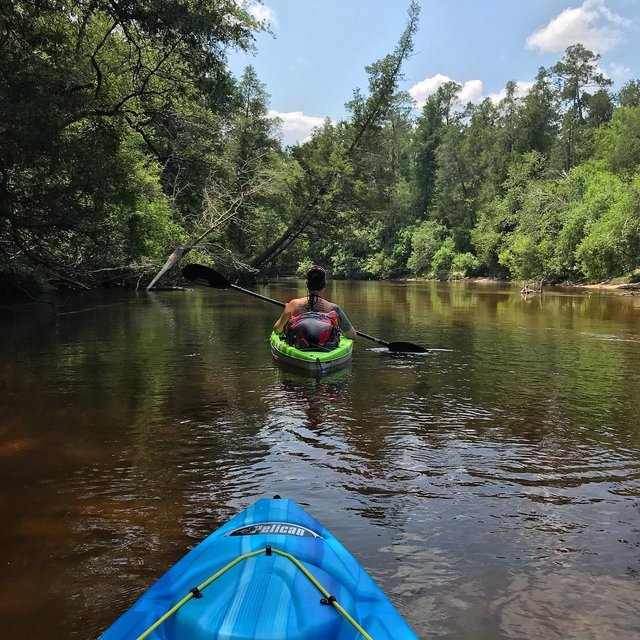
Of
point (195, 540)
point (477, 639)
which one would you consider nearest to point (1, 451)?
point (195, 540)

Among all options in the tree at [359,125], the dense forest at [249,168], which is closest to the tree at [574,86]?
the dense forest at [249,168]

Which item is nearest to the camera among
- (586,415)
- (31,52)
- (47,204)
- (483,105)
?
(586,415)

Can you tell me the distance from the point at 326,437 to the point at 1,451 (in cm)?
314

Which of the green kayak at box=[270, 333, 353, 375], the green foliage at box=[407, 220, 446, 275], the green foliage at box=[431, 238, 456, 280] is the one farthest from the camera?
the green foliage at box=[407, 220, 446, 275]

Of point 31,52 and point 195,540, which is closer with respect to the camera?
point 195,540

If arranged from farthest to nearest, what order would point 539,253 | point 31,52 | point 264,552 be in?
point 539,253, point 31,52, point 264,552

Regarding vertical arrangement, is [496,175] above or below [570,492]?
above

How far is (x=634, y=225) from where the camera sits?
2641cm

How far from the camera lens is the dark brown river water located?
9.98 ft

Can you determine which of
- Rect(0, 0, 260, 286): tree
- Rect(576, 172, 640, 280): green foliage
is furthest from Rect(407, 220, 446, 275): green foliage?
Rect(0, 0, 260, 286): tree

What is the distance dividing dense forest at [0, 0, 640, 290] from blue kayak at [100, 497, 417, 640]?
33.8 feet

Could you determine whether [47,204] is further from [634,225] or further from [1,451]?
[634,225]

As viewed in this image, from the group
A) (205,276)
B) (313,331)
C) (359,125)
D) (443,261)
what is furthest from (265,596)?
(443,261)

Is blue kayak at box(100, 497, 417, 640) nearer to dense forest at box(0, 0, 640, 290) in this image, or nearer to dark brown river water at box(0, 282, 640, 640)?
dark brown river water at box(0, 282, 640, 640)
